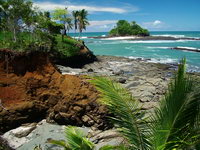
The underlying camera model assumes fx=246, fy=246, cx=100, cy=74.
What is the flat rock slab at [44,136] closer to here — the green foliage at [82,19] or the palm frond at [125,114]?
the palm frond at [125,114]

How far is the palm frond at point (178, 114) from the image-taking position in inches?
138

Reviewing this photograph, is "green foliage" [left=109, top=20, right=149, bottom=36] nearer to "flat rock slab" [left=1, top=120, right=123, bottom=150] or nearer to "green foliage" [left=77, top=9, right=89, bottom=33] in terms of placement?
"green foliage" [left=77, top=9, right=89, bottom=33]

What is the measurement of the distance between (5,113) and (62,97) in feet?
7.92

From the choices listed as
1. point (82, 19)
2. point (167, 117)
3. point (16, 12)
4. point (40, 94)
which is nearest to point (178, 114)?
point (167, 117)

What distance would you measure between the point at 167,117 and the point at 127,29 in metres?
119

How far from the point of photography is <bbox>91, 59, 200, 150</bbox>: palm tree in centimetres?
352

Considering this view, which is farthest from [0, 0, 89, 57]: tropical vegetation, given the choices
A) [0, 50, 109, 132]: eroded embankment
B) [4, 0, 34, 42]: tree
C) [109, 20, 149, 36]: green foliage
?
[109, 20, 149, 36]: green foliage

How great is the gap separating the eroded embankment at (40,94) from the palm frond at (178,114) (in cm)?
638

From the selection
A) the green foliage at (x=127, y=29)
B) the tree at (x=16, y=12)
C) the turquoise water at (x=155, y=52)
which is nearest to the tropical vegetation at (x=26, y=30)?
the tree at (x=16, y=12)

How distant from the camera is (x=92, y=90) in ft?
35.4

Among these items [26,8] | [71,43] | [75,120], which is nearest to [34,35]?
[26,8]

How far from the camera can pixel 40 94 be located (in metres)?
11.1

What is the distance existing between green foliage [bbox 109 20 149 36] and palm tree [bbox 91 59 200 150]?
11506 centimetres

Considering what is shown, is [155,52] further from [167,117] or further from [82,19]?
[167,117]
